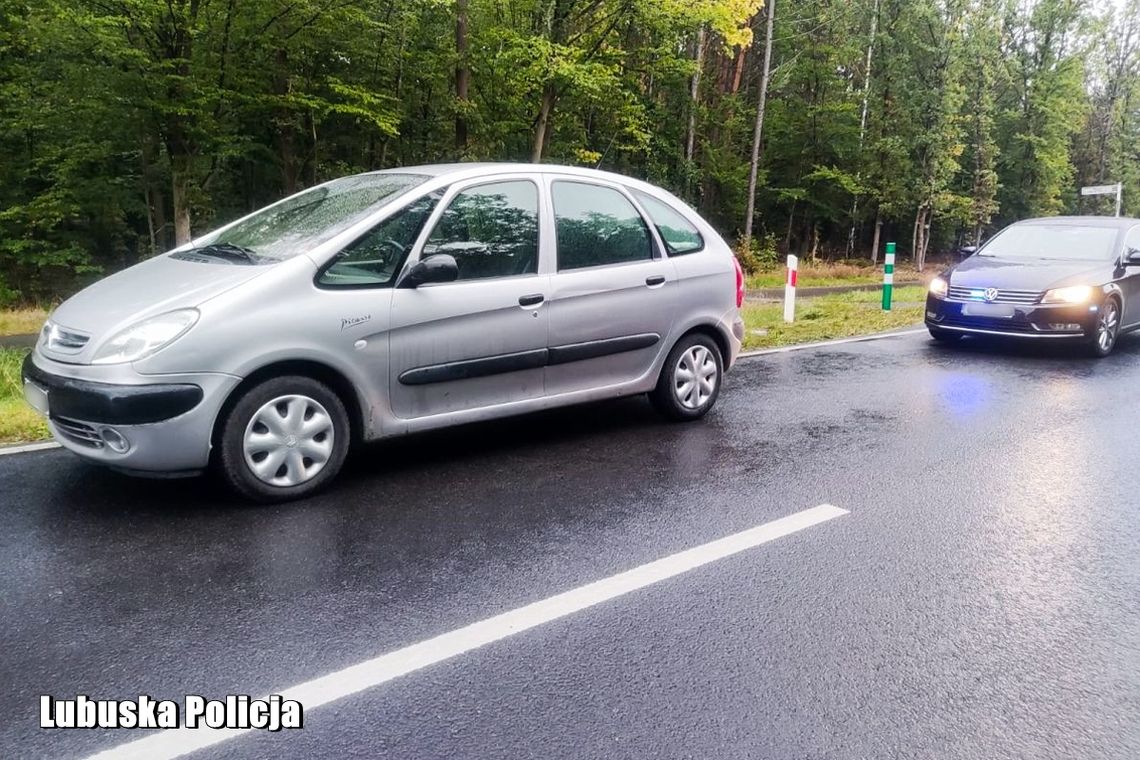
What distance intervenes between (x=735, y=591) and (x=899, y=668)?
770 millimetres

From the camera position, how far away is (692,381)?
649cm

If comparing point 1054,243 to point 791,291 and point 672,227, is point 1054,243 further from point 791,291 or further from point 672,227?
point 672,227

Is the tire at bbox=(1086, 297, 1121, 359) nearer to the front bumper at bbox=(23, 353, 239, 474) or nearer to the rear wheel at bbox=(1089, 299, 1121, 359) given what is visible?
the rear wheel at bbox=(1089, 299, 1121, 359)

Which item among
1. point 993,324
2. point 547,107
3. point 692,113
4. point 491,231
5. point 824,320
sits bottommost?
point 824,320

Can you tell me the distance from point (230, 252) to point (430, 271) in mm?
1259

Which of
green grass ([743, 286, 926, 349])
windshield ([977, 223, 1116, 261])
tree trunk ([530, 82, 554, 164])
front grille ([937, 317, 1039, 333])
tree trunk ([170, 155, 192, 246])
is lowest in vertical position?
green grass ([743, 286, 926, 349])

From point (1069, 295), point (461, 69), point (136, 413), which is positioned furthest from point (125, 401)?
point (461, 69)

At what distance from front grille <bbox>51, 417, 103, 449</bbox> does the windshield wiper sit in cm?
122

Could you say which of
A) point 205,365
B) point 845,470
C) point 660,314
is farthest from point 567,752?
point 660,314

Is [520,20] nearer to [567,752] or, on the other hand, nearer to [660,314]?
[660,314]

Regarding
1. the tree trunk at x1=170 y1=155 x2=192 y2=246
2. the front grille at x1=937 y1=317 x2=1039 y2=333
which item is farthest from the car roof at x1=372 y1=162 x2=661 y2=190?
the tree trunk at x1=170 y1=155 x2=192 y2=246

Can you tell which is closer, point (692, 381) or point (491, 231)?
point (491, 231)

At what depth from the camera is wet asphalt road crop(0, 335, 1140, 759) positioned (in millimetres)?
2656

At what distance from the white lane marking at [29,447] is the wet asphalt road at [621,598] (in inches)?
6.9
